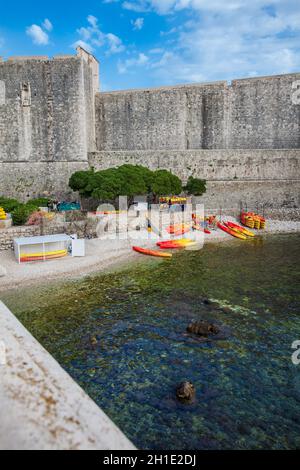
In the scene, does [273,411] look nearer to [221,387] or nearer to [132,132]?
[221,387]

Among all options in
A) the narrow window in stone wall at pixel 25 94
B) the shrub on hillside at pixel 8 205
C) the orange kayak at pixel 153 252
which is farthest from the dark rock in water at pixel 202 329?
the narrow window in stone wall at pixel 25 94

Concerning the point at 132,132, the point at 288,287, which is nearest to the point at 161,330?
the point at 288,287

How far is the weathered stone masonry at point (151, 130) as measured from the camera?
26750mm

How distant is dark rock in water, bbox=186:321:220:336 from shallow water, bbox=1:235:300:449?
0.78 ft

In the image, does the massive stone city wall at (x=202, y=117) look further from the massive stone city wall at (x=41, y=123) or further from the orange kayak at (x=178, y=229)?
the orange kayak at (x=178, y=229)

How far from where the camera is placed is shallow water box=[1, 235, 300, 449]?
25.2 feet

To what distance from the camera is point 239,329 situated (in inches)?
457

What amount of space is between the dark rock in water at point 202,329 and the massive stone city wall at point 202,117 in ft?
75.6

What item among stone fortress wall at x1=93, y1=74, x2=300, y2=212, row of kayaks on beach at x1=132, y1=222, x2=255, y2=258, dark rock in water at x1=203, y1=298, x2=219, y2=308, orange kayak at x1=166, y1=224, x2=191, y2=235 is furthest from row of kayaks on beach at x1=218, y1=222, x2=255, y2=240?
dark rock in water at x1=203, y1=298, x2=219, y2=308

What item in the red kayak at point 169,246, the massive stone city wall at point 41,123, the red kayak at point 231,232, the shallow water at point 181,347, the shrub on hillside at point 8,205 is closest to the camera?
the shallow water at point 181,347

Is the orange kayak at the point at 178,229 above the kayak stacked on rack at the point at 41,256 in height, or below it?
above

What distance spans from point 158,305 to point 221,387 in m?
4.97

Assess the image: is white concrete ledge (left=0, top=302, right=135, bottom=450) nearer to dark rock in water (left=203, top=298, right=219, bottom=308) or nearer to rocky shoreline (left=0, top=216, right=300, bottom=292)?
dark rock in water (left=203, top=298, right=219, bottom=308)

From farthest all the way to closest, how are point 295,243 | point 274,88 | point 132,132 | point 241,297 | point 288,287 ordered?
point 132,132 → point 274,88 → point 295,243 → point 288,287 → point 241,297
